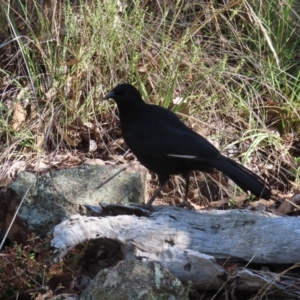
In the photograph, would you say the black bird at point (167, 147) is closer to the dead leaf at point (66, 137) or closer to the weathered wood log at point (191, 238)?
the weathered wood log at point (191, 238)

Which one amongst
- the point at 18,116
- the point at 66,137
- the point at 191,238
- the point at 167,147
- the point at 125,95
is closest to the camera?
the point at 191,238

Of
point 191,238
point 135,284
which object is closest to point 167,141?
point 191,238

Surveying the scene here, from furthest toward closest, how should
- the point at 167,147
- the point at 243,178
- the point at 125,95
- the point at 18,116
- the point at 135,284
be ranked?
the point at 18,116, the point at 125,95, the point at 167,147, the point at 243,178, the point at 135,284

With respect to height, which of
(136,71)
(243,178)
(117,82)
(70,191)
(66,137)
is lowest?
(66,137)

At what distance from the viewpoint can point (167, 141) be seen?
14.8 feet

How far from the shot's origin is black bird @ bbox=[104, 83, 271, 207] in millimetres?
4234

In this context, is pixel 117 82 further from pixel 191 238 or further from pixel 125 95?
pixel 191 238

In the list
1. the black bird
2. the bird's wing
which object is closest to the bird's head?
the black bird

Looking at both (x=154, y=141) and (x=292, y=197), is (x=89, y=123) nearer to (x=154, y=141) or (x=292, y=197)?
(x=154, y=141)

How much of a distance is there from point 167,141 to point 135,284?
152 cm

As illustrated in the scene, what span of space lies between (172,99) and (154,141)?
1083 millimetres

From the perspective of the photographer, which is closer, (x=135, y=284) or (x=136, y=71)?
(x=135, y=284)

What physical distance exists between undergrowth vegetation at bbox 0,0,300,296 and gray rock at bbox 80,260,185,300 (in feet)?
7.23

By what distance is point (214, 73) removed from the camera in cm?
575
